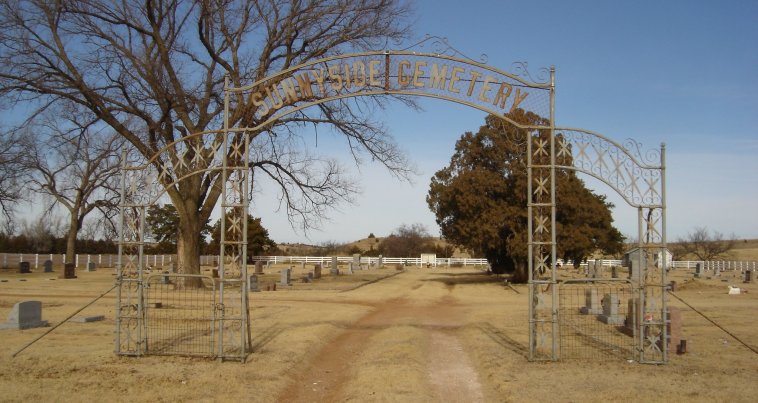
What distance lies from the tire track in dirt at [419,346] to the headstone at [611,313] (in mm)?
3727

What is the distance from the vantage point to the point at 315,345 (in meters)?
13.6

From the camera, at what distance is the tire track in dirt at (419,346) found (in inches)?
377

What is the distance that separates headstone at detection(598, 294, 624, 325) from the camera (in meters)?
17.4

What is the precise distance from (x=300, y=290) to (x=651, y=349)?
21.8 metres

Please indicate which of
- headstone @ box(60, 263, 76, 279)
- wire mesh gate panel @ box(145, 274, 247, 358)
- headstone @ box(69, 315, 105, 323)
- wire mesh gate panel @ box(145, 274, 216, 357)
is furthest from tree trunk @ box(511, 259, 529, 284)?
headstone @ box(60, 263, 76, 279)

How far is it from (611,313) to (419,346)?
679 centimetres

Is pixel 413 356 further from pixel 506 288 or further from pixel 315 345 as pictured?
pixel 506 288

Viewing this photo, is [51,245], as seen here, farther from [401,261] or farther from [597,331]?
[597,331]

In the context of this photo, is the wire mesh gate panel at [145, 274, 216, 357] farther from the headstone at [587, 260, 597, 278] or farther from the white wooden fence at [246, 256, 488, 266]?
the white wooden fence at [246, 256, 488, 266]

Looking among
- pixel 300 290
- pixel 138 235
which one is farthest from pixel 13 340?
pixel 300 290

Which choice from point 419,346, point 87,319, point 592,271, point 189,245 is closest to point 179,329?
point 87,319

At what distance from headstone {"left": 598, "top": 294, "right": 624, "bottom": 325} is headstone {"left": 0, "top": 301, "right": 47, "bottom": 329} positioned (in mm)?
13928

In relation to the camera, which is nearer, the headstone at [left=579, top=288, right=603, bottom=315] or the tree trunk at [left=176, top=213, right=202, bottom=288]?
the headstone at [left=579, top=288, right=603, bottom=315]

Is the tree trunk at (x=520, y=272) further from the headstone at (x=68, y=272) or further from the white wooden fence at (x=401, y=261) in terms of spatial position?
the white wooden fence at (x=401, y=261)
